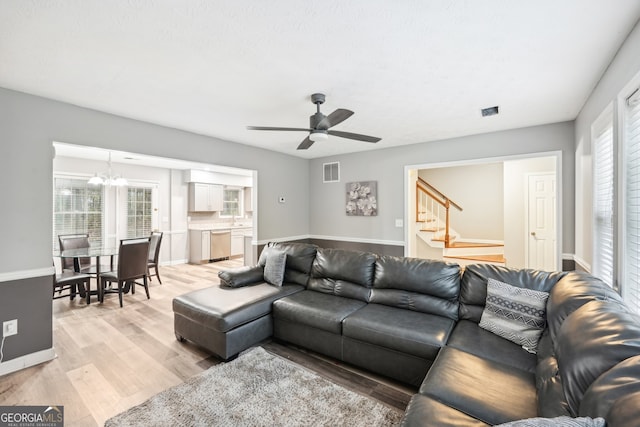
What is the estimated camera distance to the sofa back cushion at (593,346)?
1033 millimetres

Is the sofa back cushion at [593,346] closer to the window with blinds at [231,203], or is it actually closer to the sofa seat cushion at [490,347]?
the sofa seat cushion at [490,347]

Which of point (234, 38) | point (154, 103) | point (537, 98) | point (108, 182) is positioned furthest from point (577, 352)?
point (108, 182)

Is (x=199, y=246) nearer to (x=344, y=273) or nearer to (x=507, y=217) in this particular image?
(x=344, y=273)

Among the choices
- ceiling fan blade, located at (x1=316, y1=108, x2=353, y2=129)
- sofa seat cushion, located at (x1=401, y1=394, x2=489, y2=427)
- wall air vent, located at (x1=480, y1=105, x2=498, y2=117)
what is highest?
wall air vent, located at (x1=480, y1=105, x2=498, y2=117)

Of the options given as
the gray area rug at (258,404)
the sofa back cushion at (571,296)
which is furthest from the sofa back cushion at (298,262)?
the sofa back cushion at (571,296)

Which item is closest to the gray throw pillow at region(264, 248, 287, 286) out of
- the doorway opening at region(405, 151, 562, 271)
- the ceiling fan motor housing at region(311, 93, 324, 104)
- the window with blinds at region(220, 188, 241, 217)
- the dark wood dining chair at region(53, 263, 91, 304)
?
the ceiling fan motor housing at region(311, 93, 324, 104)

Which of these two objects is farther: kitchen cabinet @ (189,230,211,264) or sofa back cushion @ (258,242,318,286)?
kitchen cabinet @ (189,230,211,264)

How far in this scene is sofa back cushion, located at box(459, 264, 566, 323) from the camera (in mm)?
2195

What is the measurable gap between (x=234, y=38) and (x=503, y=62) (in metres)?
1.99

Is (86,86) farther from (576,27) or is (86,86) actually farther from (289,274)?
(576,27)

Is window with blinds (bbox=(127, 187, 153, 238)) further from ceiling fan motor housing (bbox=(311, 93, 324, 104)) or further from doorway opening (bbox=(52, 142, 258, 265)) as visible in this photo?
ceiling fan motor housing (bbox=(311, 93, 324, 104))

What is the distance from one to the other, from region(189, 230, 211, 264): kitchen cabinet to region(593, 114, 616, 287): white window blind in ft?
23.4

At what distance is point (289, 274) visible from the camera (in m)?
3.65

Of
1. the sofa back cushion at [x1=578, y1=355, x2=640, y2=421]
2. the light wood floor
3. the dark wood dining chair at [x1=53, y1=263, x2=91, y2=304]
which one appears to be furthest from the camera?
the dark wood dining chair at [x1=53, y1=263, x2=91, y2=304]
